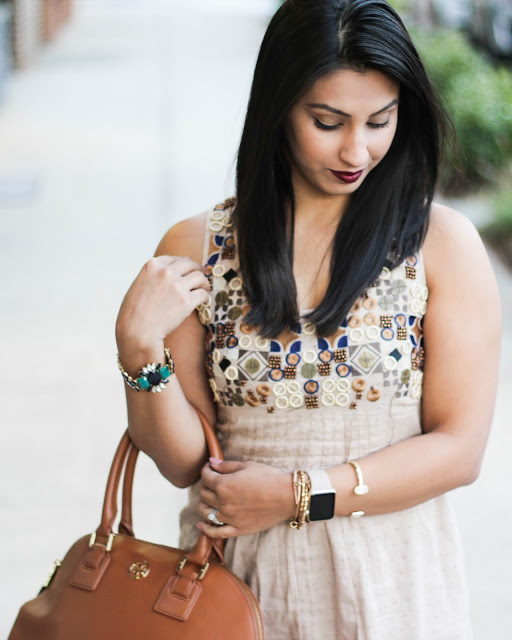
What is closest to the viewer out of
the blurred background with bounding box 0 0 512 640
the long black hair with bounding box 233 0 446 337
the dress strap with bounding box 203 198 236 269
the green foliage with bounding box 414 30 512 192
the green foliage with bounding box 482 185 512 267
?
the long black hair with bounding box 233 0 446 337

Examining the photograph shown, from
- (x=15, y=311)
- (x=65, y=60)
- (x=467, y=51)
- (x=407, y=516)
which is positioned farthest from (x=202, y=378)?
(x=65, y=60)

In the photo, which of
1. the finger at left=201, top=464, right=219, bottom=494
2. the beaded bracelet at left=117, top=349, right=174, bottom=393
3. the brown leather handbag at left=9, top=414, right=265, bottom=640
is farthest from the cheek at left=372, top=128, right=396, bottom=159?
the brown leather handbag at left=9, top=414, right=265, bottom=640

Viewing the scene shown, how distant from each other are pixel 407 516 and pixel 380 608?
0.57 ft

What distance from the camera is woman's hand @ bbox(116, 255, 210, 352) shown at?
5.37 feet

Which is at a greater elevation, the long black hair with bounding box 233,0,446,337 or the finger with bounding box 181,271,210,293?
the long black hair with bounding box 233,0,446,337

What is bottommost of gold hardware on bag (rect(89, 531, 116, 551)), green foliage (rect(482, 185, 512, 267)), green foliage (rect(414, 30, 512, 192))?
gold hardware on bag (rect(89, 531, 116, 551))

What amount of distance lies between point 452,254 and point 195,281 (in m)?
0.47

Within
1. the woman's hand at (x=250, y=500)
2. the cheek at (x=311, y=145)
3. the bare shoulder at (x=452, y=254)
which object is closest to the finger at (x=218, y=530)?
the woman's hand at (x=250, y=500)

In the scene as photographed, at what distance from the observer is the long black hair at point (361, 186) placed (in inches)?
60.6

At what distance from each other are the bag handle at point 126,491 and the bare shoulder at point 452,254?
0.50 metres

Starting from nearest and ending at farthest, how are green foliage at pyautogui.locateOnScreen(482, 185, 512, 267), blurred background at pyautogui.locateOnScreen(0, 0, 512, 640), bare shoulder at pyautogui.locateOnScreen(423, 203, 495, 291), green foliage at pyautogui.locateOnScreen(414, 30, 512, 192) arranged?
bare shoulder at pyautogui.locateOnScreen(423, 203, 495, 291)
blurred background at pyautogui.locateOnScreen(0, 0, 512, 640)
green foliage at pyautogui.locateOnScreen(482, 185, 512, 267)
green foliage at pyautogui.locateOnScreen(414, 30, 512, 192)

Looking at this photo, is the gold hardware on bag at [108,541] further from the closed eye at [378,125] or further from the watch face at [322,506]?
the closed eye at [378,125]

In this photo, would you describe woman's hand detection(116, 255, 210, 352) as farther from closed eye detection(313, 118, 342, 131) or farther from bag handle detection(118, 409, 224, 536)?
closed eye detection(313, 118, 342, 131)

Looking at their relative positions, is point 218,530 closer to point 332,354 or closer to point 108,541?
point 108,541
